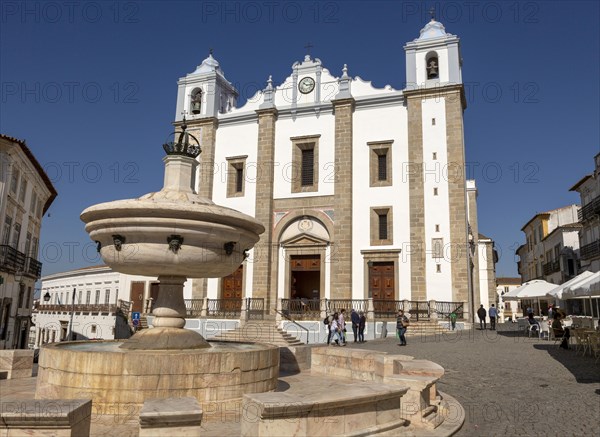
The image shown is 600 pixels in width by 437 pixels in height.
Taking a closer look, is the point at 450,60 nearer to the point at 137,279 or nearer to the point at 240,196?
the point at 240,196

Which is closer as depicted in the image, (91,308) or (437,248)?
(437,248)

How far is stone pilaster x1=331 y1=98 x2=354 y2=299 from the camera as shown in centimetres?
2197

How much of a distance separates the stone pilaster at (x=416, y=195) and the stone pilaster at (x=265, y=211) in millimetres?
6751

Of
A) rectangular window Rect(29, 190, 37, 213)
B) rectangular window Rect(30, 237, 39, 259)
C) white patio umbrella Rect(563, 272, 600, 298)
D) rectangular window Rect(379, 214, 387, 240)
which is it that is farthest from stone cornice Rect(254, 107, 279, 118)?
white patio umbrella Rect(563, 272, 600, 298)

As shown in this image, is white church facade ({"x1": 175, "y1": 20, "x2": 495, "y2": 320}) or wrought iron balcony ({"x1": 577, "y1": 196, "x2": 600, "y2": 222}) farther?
wrought iron balcony ({"x1": 577, "y1": 196, "x2": 600, "y2": 222})

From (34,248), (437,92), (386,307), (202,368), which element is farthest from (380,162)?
(202,368)

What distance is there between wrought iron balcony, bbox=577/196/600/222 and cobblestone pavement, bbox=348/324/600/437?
1611cm

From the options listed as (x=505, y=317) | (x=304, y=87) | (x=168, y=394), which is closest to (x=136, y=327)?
(x=304, y=87)

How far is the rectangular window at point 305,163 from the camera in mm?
24141

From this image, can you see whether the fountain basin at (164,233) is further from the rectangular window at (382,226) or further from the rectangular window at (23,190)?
the rectangular window at (23,190)

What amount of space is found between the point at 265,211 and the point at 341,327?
31.7ft

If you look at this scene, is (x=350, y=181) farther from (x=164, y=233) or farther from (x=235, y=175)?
(x=164, y=233)

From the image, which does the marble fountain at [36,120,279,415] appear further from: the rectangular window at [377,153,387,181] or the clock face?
the clock face

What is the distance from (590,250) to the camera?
91.0 ft
